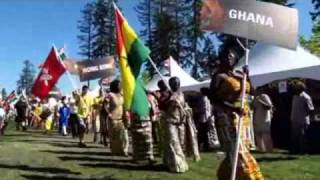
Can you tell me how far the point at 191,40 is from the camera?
74000mm

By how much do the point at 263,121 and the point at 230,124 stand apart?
909cm

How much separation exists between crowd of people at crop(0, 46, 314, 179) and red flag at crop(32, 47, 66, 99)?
A: 0.94 m

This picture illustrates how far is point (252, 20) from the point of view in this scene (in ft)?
29.1

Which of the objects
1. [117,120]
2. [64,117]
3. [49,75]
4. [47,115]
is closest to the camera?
[117,120]

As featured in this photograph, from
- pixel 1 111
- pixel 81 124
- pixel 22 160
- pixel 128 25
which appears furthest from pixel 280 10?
pixel 1 111

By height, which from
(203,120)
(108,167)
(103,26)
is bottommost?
(108,167)

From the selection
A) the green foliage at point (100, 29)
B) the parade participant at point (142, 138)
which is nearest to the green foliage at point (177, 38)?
the green foliage at point (100, 29)

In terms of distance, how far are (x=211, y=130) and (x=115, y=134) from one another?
479cm

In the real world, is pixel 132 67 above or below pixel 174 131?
above

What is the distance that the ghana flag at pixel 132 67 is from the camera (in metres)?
11.8

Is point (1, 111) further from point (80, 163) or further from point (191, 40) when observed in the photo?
Answer: point (191, 40)

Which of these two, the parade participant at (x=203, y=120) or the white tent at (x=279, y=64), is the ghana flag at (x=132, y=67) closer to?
the parade participant at (x=203, y=120)

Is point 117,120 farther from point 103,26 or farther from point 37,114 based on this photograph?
point 103,26

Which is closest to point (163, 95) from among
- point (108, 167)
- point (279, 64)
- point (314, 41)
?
point (108, 167)
